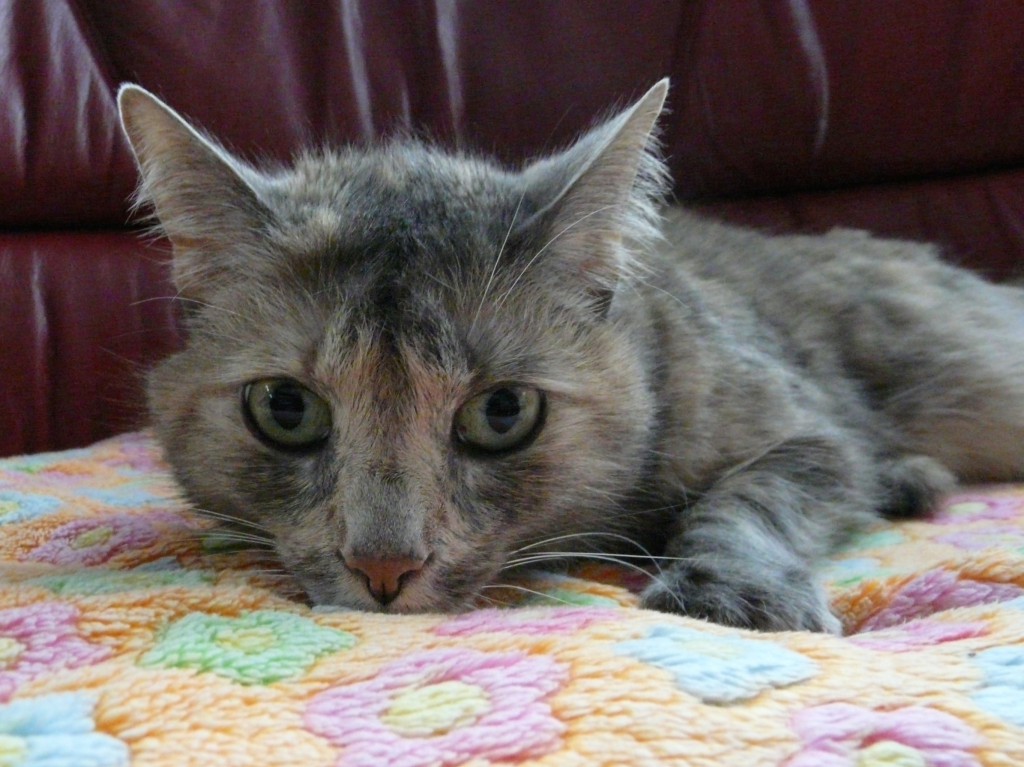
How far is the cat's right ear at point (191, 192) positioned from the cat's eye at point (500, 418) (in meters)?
0.34

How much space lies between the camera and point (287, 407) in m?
0.95

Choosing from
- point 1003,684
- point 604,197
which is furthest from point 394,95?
point 1003,684

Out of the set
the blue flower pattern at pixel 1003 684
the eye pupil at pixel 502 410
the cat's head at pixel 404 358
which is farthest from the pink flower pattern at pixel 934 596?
the eye pupil at pixel 502 410

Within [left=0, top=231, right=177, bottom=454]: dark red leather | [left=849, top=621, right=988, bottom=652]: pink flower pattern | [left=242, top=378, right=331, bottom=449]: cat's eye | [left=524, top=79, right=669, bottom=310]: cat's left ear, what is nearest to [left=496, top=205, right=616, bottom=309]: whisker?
[left=524, top=79, right=669, bottom=310]: cat's left ear

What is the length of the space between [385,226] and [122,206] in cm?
115

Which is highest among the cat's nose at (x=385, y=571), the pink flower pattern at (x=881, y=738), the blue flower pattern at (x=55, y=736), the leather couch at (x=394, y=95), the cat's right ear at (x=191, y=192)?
the leather couch at (x=394, y=95)

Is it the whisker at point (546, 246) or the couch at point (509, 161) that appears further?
the whisker at point (546, 246)

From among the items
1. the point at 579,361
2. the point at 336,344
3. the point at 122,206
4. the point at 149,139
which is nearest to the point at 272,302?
the point at 336,344

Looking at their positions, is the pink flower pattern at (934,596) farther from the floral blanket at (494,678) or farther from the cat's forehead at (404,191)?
the cat's forehead at (404,191)

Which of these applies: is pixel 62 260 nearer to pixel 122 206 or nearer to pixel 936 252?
pixel 122 206

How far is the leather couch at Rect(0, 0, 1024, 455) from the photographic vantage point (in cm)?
180

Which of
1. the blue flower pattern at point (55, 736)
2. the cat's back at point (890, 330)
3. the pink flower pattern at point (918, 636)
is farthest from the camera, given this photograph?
the cat's back at point (890, 330)

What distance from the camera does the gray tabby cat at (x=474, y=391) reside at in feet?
2.92

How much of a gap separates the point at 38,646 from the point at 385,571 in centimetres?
29
